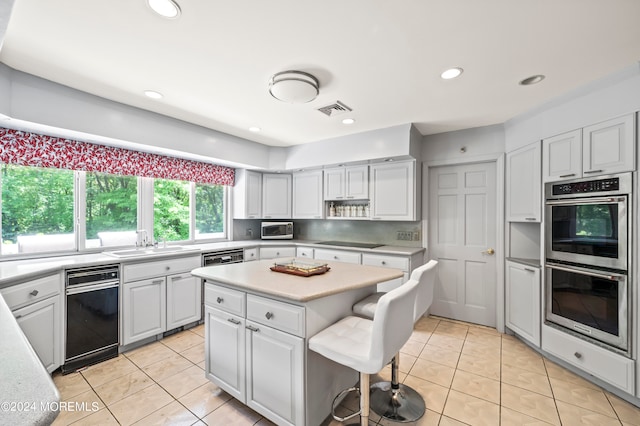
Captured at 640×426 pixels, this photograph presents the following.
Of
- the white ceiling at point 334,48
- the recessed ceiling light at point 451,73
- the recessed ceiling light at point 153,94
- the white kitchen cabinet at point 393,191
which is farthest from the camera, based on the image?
the white kitchen cabinet at point 393,191

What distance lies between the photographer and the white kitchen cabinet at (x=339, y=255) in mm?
3635

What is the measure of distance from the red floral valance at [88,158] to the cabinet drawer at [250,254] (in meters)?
1.23

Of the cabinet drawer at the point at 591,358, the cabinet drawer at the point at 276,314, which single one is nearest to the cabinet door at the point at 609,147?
the cabinet drawer at the point at 591,358

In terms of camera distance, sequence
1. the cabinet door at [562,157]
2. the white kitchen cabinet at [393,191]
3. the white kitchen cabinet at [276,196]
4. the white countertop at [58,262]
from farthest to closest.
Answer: the white kitchen cabinet at [276,196] < the white kitchen cabinet at [393,191] < the cabinet door at [562,157] < the white countertop at [58,262]

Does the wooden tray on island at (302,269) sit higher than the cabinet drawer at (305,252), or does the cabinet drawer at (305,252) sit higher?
the wooden tray on island at (302,269)

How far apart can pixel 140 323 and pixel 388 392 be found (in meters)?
2.46

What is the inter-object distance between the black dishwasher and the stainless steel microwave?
2231 mm

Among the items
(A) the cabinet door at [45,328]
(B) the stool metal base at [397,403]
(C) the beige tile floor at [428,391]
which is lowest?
(C) the beige tile floor at [428,391]

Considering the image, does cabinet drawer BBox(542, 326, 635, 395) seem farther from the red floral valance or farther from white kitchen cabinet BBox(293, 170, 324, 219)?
the red floral valance

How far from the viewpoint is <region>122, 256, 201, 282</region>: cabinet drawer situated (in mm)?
2697

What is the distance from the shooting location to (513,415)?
6.09ft

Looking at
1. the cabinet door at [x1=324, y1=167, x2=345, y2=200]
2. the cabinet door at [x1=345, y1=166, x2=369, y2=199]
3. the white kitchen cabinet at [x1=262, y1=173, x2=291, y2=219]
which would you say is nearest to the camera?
the cabinet door at [x1=345, y1=166, x2=369, y2=199]

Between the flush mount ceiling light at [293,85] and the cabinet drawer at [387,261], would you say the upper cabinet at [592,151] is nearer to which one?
the cabinet drawer at [387,261]

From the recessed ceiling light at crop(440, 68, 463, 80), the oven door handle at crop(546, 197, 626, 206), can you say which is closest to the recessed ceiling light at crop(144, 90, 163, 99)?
the recessed ceiling light at crop(440, 68, 463, 80)
